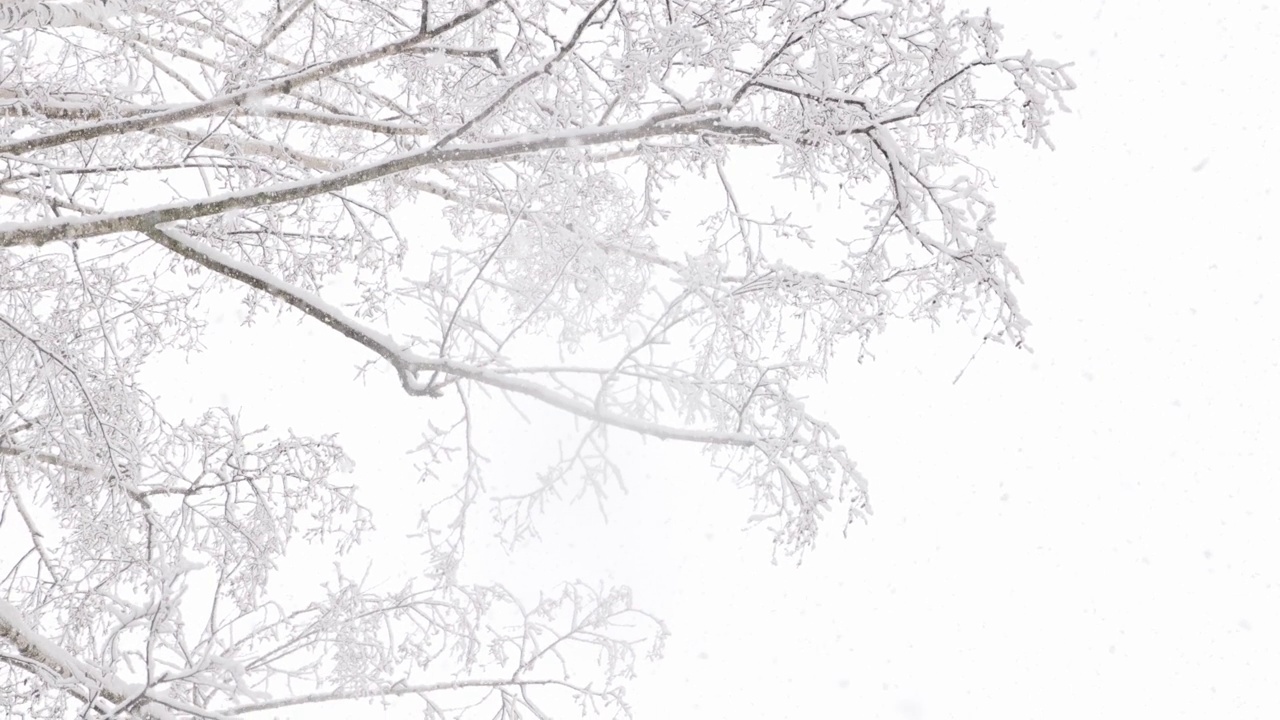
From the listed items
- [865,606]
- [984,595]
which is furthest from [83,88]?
[984,595]

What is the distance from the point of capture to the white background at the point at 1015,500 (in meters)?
29.5

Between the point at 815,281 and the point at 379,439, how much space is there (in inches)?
1174

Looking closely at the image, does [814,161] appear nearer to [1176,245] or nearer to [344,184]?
[344,184]

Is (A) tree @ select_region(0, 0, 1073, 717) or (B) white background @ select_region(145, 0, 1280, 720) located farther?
(B) white background @ select_region(145, 0, 1280, 720)

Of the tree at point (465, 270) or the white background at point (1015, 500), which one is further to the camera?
the white background at point (1015, 500)

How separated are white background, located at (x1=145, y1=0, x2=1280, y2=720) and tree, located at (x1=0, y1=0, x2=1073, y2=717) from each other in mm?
14066

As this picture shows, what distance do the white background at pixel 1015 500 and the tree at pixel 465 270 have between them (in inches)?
554

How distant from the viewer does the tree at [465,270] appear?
2.82 m

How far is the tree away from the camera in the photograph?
9.26ft

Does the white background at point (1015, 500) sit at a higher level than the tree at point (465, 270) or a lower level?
higher

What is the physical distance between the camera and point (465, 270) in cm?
402

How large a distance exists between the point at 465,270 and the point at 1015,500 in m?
39.0

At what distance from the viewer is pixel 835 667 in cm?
3066

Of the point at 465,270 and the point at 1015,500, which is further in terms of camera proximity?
the point at 1015,500
